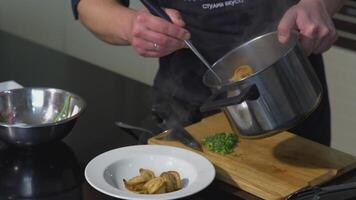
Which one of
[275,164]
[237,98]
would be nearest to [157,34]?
[237,98]

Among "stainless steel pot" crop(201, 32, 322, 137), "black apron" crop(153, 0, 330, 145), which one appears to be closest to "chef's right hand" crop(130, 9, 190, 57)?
"stainless steel pot" crop(201, 32, 322, 137)

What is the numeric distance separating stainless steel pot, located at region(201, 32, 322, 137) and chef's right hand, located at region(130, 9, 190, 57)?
10 cm

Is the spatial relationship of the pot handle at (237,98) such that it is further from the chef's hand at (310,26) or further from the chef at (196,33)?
the chef at (196,33)

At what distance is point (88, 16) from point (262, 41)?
400 millimetres

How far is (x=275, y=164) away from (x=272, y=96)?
0.51ft

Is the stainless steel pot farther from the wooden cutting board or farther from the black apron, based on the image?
the black apron

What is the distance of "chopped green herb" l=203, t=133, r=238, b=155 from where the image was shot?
1.21 metres

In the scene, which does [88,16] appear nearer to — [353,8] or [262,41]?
[262,41]

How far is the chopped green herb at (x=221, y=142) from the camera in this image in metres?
1.21

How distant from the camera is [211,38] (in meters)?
1.49

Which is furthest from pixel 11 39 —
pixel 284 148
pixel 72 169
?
pixel 284 148

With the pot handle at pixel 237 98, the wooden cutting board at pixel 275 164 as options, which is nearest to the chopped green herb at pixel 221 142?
the wooden cutting board at pixel 275 164

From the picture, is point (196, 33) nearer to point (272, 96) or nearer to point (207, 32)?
point (207, 32)

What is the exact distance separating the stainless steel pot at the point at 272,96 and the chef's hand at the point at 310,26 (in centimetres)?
3
